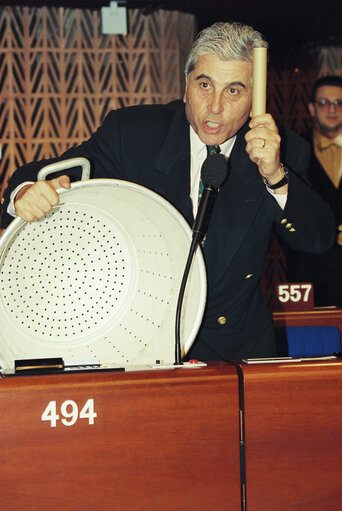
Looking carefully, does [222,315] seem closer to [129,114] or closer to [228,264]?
[228,264]

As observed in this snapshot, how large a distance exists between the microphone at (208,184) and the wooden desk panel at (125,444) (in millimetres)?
244

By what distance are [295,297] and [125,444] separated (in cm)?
189

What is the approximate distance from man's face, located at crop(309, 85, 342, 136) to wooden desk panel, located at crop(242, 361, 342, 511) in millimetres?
3852

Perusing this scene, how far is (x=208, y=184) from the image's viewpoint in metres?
1.25

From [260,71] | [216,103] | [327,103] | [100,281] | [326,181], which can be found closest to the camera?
[260,71]

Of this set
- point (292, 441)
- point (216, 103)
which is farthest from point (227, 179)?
point (292, 441)

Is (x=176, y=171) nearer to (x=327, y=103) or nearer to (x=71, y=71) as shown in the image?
(x=327, y=103)

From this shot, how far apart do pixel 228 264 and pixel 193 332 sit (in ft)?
1.15

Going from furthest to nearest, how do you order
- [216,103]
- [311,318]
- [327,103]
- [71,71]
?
[71,71], [327,103], [311,318], [216,103]

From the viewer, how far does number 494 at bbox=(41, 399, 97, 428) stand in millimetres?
1029

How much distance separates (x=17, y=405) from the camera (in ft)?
3.37

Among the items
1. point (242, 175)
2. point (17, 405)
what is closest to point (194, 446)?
point (17, 405)

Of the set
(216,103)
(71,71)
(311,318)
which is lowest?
(311,318)

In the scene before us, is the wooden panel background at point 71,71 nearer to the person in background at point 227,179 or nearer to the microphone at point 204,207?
the person in background at point 227,179
